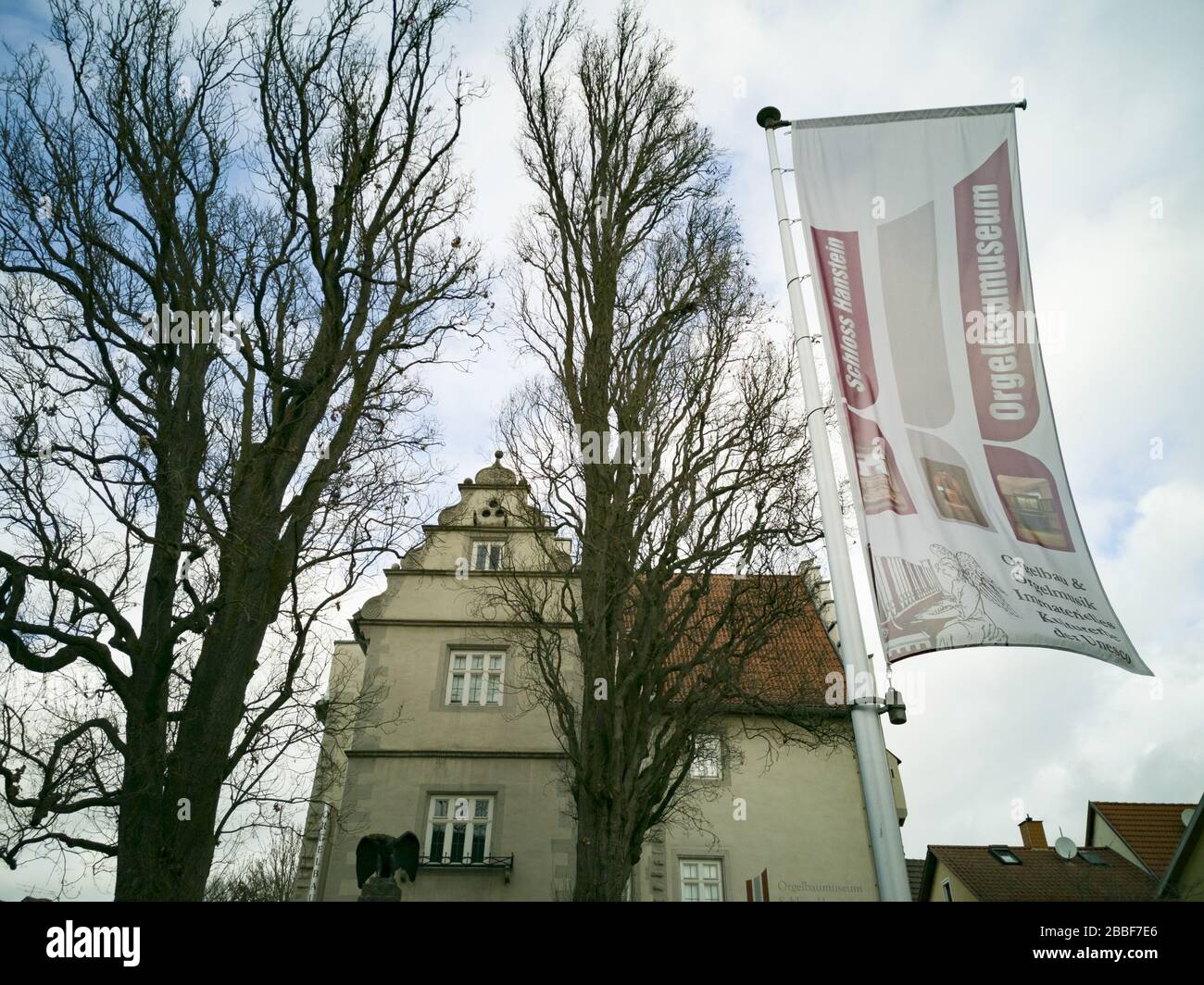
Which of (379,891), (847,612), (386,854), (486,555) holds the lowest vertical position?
(379,891)

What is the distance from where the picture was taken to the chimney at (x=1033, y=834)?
3659 cm

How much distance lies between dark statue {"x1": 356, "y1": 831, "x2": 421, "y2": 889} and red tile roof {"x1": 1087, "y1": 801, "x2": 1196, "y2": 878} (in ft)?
98.1

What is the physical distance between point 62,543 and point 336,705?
11.5ft

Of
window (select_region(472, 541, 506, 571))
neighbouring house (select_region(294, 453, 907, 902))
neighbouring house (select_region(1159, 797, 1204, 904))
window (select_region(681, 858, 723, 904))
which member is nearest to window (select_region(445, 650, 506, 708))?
neighbouring house (select_region(294, 453, 907, 902))

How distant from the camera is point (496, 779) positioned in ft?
53.7

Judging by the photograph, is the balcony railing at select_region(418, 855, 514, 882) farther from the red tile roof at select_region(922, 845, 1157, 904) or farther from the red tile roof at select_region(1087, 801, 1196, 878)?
the red tile roof at select_region(1087, 801, 1196, 878)

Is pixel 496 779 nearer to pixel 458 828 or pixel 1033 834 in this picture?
pixel 458 828

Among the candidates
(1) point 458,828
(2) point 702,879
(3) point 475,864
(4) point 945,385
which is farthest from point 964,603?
(2) point 702,879

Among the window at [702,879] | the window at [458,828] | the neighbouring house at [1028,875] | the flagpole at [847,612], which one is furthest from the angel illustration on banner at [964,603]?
the neighbouring house at [1028,875]

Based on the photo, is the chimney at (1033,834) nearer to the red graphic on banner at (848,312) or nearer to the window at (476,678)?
the window at (476,678)

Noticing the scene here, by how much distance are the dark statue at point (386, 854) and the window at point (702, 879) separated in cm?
874

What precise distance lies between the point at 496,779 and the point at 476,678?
2.22 meters
